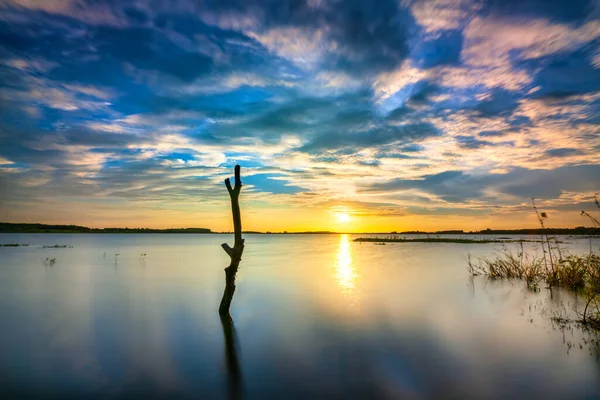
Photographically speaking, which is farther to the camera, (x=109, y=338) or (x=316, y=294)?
(x=316, y=294)

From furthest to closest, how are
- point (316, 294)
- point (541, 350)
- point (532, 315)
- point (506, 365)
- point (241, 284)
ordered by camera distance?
point (241, 284)
point (316, 294)
point (532, 315)
point (541, 350)
point (506, 365)

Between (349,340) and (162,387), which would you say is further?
(349,340)

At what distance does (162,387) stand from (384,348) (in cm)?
725

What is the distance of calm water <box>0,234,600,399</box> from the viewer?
8805mm

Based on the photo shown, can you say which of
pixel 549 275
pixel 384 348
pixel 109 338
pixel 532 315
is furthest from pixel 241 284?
pixel 549 275

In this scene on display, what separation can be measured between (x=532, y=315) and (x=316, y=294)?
1238 cm

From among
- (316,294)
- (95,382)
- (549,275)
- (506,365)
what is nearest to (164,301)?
(316,294)

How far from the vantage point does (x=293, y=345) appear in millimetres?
12367

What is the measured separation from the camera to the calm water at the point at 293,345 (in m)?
8.80

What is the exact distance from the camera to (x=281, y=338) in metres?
13.3

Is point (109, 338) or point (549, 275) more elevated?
point (549, 275)

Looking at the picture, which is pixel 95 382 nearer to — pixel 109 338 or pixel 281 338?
pixel 109 338

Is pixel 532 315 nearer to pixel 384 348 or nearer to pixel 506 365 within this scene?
pixel 506 365

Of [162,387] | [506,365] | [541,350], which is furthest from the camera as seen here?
[541,350]
